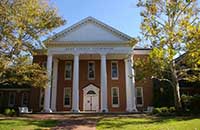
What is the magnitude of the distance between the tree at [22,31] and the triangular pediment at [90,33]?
1009cm

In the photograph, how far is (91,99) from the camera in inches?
1420

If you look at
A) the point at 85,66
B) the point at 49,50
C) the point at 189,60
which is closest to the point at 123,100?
the point at 85,66

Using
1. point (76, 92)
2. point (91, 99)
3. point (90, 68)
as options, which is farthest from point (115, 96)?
point (76, 92)

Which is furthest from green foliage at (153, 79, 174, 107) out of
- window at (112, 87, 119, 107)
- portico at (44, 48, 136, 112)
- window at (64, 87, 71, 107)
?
window at (64, 87, 71, 107)

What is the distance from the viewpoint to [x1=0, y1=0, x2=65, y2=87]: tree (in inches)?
801

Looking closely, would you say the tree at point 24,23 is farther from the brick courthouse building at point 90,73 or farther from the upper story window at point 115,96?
the upper story window at point 115,96

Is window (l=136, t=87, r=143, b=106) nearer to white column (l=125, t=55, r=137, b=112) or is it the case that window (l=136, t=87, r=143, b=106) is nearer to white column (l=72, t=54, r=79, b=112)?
white column (l=125, t=55, r=137, b=112)

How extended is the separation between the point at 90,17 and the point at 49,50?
6.94 m

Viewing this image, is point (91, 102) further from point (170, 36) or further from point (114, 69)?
point (170, 36)

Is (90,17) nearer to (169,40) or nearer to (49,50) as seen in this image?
(49,50)

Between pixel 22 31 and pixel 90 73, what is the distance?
1734 centimetres

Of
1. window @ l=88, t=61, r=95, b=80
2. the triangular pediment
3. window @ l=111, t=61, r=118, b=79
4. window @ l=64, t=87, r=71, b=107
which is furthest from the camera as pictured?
window @ l=88, t=61, r=95, b=80

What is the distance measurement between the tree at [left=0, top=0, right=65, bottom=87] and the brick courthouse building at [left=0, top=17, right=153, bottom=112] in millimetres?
8288

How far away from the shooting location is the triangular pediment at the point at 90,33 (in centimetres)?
3369
